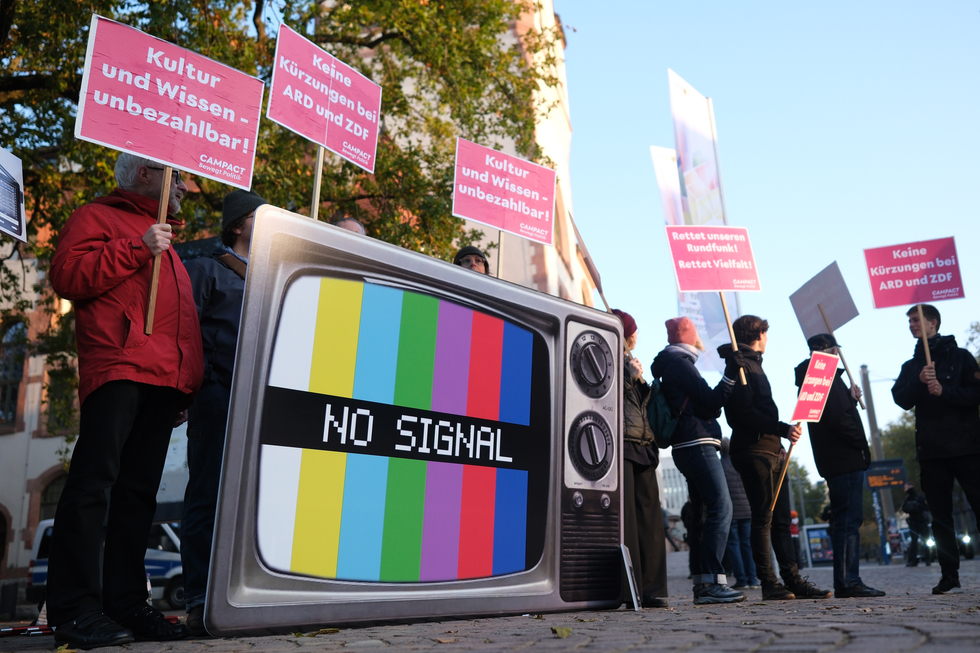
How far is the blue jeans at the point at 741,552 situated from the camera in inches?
310

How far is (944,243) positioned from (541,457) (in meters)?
4.72

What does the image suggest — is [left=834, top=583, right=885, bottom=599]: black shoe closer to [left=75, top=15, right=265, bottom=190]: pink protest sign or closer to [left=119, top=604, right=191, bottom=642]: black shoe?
[left=119, top=604, right=191, bottom=642]: black shoe

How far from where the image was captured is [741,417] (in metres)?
5.41

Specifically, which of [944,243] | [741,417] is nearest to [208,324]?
[741,417]

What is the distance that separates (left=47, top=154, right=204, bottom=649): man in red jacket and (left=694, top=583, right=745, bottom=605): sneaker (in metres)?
3.16

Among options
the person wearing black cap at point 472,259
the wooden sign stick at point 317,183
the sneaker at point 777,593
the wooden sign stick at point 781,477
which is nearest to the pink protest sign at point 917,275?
the wooden sign stick at point 781,477

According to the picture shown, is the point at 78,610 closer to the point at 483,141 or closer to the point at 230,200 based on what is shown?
the point at 230,200

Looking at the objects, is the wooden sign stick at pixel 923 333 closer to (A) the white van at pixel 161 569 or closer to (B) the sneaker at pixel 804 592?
(B) the sneaker at pixel 804 592

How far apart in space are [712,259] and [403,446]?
3.50 metres

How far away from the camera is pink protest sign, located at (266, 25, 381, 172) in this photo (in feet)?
16.2

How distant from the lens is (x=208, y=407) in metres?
3.64

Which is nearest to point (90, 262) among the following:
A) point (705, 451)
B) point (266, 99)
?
point (705, 451)

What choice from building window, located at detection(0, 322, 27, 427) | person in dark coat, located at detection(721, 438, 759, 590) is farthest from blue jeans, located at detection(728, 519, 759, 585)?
building window, located at detection(0, 322, 27, 427)

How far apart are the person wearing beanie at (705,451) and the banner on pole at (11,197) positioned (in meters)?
3.67
